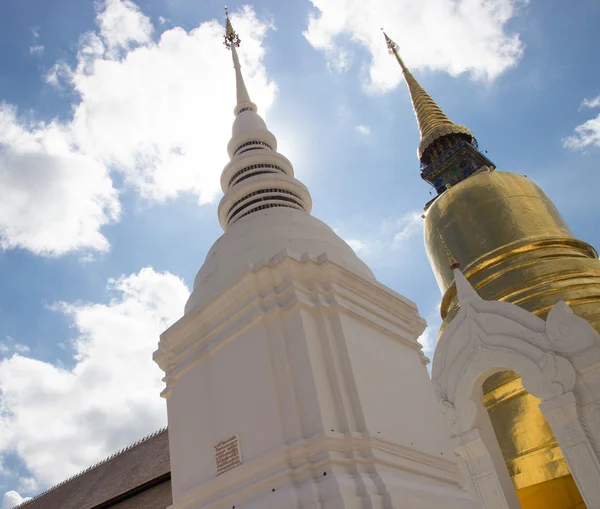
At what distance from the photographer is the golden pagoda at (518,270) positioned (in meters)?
9.59

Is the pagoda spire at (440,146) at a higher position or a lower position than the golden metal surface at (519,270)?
higher

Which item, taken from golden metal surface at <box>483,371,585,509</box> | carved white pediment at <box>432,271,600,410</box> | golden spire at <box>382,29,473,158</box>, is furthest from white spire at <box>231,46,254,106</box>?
golden spire at <box>382,29,473,158</box>

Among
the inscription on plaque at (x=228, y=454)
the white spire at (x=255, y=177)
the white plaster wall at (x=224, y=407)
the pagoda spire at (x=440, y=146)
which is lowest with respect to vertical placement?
the inscription on plaque at (x=228, y=454)

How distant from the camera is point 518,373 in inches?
364

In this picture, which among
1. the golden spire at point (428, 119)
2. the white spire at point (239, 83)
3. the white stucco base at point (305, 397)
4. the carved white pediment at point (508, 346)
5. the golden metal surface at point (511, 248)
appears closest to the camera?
the white stucco base at point (305, 397)

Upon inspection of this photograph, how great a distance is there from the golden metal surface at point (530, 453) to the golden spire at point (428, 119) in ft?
42.2

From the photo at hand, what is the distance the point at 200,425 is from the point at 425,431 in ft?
7.20

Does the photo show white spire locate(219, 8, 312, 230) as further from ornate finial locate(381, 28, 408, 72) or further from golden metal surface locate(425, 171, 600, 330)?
ornate finial locate(381, 28, 408, 72)

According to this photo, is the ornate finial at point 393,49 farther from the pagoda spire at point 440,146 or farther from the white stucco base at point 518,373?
the white stucco base at point 518,373

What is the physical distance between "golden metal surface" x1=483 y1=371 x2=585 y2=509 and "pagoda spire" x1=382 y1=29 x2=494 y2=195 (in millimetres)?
12696

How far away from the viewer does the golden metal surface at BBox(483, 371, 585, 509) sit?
9.38 meters

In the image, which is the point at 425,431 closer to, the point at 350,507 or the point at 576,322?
the point at 350,507

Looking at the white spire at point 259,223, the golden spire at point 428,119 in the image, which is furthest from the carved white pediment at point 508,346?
the golden spire at point 428,119

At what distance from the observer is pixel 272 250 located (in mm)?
6219
